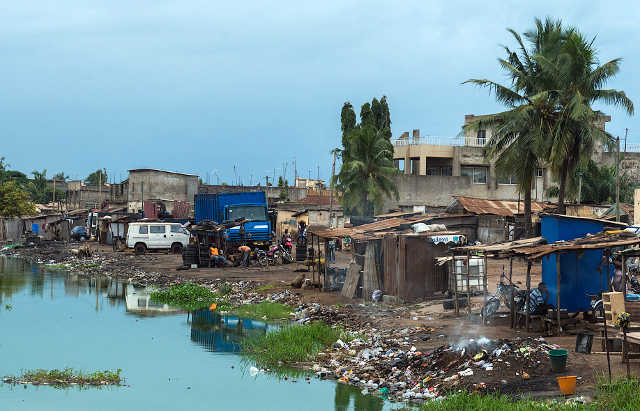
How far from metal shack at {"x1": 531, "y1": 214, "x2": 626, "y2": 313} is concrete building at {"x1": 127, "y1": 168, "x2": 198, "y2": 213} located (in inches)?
1730

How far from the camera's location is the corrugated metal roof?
32.4 meters

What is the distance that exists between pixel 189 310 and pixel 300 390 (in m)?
9.36

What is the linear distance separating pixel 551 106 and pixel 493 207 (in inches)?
403

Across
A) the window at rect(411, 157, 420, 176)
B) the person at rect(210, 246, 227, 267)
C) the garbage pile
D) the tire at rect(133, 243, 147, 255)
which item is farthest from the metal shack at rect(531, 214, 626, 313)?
the window at rect(411, 157, 420, 176)

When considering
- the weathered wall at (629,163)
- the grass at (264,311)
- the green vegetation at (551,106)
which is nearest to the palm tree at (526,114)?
the green vegetation at (551,106)

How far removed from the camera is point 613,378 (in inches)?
353

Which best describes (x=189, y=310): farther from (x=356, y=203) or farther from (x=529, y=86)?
(x=356, y=203)

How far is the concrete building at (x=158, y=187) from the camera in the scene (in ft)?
186

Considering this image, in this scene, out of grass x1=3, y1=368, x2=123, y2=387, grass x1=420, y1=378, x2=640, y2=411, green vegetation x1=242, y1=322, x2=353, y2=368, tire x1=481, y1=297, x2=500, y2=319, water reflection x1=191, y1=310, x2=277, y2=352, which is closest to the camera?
grass x1=420, y1=378, x2=640, y2=411

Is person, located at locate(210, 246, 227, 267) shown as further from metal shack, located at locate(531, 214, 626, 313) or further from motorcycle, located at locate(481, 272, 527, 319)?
metal shack, located at locate(531, 214, 626, 313)

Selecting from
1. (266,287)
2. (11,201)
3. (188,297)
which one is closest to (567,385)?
(266,287)

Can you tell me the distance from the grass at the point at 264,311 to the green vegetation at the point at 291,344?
A: 2.61 meters

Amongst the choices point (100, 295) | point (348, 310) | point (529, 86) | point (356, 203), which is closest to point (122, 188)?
point (356, 203)

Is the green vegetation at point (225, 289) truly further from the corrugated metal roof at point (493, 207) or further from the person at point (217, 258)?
the corrugated metal roof at point (493, 207)
